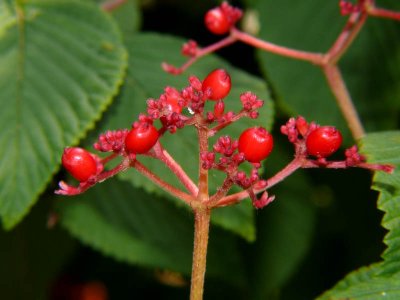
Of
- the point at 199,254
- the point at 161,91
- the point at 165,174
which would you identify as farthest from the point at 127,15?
the point at 199,254

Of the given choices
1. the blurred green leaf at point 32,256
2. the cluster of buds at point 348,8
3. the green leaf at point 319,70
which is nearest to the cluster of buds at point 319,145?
the cluster of buds at point 348,8

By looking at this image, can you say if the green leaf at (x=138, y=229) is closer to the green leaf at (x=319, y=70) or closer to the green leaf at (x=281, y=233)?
the green leaf at (x=281, y=233)

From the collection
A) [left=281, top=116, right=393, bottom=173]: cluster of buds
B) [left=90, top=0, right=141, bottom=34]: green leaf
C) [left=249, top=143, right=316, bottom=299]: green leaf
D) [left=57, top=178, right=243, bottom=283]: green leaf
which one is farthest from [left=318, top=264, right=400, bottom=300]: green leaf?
[left=90, top=0, right=141, bottom=34]: green leaf

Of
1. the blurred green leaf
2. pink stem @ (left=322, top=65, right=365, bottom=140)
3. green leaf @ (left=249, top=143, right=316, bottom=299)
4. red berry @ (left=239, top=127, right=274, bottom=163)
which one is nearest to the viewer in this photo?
red berry @ (left=239, top=127, right=274, bottom=163)

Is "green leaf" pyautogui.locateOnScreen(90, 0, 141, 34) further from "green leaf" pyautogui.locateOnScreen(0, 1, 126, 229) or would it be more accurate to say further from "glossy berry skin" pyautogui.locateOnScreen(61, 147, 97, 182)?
"glossy berry skin" pyautogui.locateOnScreen(61, 147, 97, 182)

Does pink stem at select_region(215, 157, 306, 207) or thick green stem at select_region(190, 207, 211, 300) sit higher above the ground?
pink stem at select_region(215, 157, 306, 207)

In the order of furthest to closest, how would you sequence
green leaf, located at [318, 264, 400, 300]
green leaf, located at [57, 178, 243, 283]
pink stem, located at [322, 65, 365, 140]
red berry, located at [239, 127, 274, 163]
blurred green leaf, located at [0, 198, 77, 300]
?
blurred green leaf, located at [0, 198, 77, 300] → green leaf, located at [57, 178, 243, 283] → pink stem, located at [322, 65, 365, 140] → green leaf, located at [318, 264, 400, 300] → red berry, located at [239, 127, 274, 163]
